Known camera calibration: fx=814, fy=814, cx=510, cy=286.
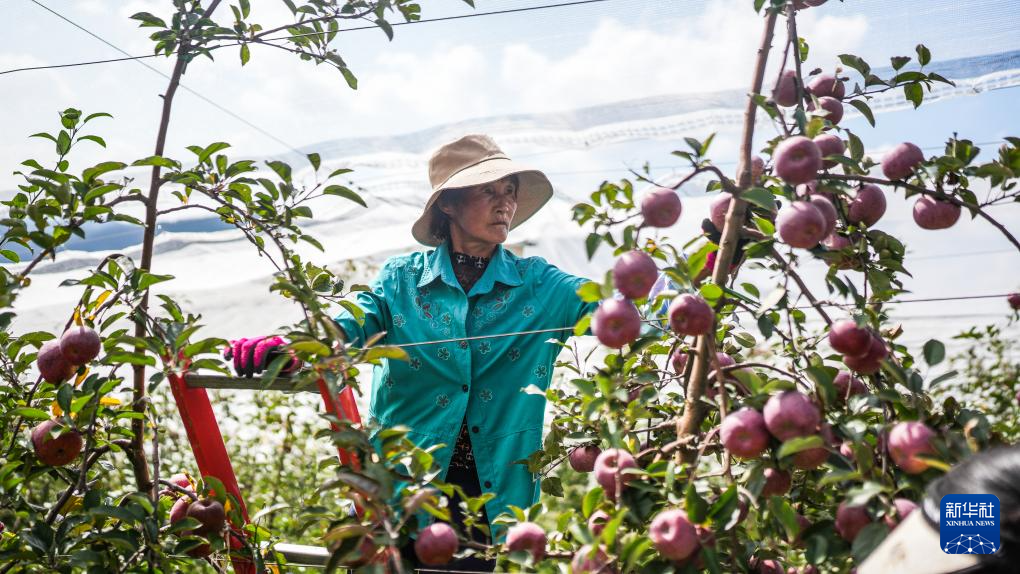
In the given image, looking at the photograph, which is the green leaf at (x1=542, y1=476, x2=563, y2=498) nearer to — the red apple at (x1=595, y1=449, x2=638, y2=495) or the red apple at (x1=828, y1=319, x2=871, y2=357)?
the red apple at (x1=595, y1=449, x2=638, y2=495)

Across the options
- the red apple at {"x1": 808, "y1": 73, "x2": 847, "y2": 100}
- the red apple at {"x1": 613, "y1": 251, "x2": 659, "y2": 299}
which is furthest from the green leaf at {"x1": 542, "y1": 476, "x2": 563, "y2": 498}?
the red apple at {"x1": 808, "y1": 73, "x2": 847, "y2": 100}

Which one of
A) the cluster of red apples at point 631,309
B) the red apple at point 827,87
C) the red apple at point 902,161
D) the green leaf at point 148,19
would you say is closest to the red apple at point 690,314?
the cluster of red apples at point 631,309

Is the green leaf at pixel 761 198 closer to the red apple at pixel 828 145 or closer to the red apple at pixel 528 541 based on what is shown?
the red apple at pixel 828 145

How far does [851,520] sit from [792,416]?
4.9 inches

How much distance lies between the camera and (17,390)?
1.30 m

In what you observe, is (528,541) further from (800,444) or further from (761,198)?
(761,198)

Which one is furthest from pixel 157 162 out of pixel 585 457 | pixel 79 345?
pixel 585 457

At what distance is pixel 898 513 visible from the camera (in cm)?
78

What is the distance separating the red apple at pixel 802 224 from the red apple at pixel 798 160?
1.3 inches

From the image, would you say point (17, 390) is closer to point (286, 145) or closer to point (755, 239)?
point (755, 239)

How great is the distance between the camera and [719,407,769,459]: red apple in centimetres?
84

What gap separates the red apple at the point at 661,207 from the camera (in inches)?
38.2

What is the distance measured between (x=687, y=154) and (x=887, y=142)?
1947 mm

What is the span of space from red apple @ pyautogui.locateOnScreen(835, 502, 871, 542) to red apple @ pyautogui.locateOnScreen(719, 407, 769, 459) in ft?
0.32
